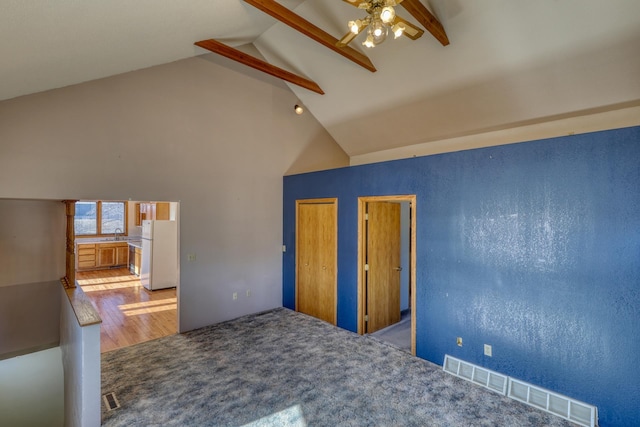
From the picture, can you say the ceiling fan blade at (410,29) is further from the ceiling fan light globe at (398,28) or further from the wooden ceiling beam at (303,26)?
the wooden ceiling beam at (303,26)

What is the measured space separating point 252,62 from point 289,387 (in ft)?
13.2

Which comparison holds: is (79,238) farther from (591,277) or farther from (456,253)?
(591,277)

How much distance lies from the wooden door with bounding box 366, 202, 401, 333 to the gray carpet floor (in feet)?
2.12

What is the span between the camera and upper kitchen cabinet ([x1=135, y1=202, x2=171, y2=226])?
890cm

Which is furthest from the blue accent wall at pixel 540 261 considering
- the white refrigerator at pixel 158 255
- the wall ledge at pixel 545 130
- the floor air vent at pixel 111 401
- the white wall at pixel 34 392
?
the white refrigerator at pixel 158 255

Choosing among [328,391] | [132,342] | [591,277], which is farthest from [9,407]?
[591,277]

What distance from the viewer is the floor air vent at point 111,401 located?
2887mm

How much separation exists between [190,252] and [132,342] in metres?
1.46

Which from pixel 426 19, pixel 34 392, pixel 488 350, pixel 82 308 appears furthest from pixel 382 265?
pixel 34 392

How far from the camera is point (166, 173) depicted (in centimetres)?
446

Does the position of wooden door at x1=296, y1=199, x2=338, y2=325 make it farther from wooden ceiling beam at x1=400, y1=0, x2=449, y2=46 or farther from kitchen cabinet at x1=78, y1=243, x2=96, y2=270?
kitchen cabinet at x1=78, y1=243, x2=96, y2=270

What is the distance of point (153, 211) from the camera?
920cm

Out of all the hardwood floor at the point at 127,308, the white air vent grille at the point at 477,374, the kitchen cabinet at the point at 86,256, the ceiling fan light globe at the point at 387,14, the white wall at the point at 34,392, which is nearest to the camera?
the ceiling fan light globe at the point at 387,14

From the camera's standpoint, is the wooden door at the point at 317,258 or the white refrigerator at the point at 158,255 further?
the white refrigerator at the point at 158,255
